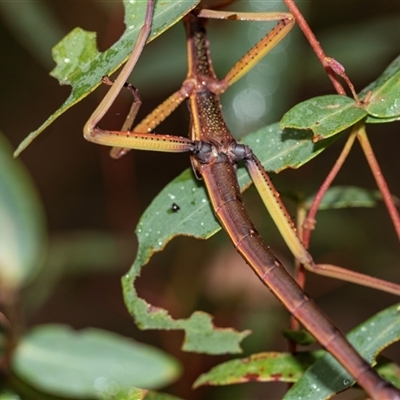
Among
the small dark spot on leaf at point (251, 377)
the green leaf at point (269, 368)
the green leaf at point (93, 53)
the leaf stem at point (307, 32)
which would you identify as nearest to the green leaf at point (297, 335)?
the green leaf at point (269, 368)

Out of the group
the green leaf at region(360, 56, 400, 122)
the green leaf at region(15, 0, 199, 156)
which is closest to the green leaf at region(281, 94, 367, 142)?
the green leaf at region(360, 56, 400, 122)

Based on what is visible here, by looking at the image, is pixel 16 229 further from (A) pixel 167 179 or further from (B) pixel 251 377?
(A) pixel 167 179

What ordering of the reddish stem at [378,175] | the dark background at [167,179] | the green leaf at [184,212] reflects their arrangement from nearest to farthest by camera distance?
the reddish stem at [378,175], the green leaf at [184,212], the dark background at [167,179]

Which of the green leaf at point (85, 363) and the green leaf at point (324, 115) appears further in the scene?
the green leaf at point (324, 115)

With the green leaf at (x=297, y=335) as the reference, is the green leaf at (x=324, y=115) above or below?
above

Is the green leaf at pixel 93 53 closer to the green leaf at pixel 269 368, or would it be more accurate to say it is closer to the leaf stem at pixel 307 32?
the leaf stem at pixel 307 32

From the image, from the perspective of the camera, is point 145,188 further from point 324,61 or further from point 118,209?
point 324,61
